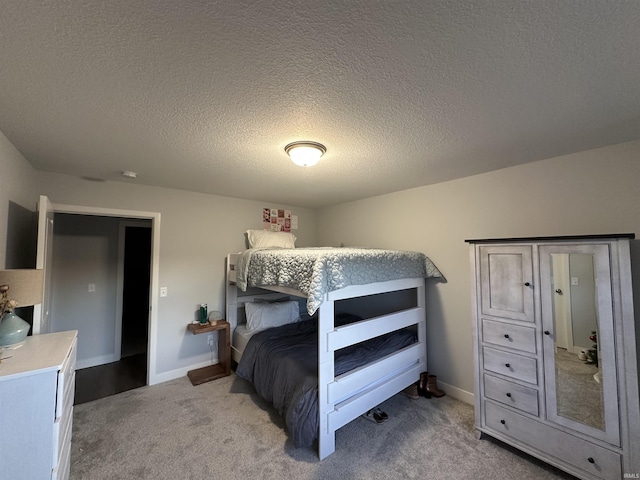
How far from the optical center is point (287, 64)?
1.08 metres

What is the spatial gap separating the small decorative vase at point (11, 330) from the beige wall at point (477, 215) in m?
3.30

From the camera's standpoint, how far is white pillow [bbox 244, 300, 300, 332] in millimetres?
3238

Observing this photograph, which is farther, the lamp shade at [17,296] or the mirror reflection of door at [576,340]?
the mirror reflection of door at [576,340]

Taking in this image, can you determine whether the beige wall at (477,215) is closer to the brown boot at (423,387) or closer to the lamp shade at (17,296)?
the brown boot at (423,387)

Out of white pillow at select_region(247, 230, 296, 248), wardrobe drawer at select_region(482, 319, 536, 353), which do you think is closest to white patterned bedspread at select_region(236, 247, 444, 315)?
white pillow at select_region(247, 230, 296, 248)

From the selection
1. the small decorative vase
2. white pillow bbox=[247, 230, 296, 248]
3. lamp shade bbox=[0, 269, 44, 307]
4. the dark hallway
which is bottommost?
the dark hallway

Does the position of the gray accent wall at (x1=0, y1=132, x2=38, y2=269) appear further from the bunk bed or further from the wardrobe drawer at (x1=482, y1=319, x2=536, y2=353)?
the wardrobe drawer at (x1=482, y1=319, x2=536, y2=353)

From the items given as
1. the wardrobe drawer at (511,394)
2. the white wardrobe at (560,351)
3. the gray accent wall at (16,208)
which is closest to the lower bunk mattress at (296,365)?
the wardrobe drawer at (511,394)

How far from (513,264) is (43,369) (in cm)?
298

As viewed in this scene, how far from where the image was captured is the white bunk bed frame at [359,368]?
1.93 meters

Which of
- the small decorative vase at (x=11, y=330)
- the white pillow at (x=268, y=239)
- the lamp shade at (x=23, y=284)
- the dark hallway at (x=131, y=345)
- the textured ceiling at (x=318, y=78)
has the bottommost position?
the dark hallway at (x=131, y=345)

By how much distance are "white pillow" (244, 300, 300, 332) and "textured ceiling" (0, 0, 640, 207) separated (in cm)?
197

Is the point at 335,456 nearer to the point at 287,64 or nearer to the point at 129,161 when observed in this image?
the point at 287,64

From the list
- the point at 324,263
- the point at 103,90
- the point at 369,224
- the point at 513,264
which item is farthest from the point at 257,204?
the point at 513,264
